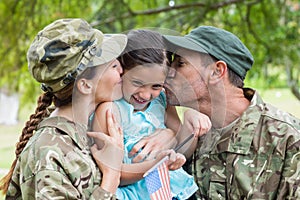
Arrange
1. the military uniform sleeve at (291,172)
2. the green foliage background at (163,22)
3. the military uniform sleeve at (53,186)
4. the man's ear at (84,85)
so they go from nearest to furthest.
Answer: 1. the military uniform sleeve at (53,186)
2. the man's ear at (84,85)
3. the military uniform sleeve at (291,172)
4. the green foliage background at (163,22)

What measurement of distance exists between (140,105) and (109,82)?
0.13 m

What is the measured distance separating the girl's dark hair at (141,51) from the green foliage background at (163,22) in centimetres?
296

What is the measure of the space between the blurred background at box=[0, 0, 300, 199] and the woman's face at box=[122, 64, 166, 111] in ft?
9.91

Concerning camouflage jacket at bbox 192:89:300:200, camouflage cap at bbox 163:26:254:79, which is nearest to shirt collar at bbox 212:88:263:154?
camouflage jacket at bbox 192:89:300:200

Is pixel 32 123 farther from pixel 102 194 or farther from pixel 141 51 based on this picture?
pixel 141 51

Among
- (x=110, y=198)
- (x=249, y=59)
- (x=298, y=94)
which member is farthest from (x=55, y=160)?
(x=298, y=94)

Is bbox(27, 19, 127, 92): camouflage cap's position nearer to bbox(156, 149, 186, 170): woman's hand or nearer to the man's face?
the man's face

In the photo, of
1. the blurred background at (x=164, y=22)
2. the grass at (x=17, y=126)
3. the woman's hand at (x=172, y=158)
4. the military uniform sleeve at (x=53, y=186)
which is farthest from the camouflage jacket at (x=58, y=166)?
the grass at (x=17, y=126)

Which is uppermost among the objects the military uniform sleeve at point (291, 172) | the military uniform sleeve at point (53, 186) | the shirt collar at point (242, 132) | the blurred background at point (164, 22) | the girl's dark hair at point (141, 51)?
the girl's dark hair at point (141, 51)

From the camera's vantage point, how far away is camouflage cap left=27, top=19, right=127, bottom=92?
222 cm

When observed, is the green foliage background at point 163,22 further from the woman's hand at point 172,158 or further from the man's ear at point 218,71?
the woman's hand at point 172,158

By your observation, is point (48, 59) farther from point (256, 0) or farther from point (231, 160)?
point (256, 0)

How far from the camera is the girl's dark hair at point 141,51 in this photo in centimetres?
220

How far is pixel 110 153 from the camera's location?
226 cm
